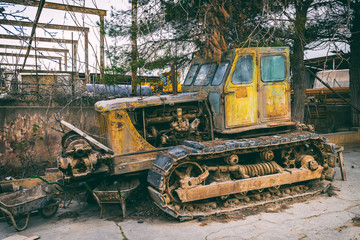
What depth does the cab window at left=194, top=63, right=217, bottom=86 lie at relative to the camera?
6486 mm

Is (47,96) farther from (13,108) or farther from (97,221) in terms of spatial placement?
(97,221)

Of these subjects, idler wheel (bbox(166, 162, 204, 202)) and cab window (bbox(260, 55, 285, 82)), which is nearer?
idler wheel (bbox(166, 162, 204, 202))

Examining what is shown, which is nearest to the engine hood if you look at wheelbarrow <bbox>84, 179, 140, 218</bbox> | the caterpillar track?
the caterpillar track

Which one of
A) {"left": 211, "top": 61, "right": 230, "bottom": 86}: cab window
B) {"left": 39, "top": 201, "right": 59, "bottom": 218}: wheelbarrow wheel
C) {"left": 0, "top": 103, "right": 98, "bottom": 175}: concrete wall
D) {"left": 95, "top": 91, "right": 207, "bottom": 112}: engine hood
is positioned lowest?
{"left": 39, "top": 201, "right": 59, "bottom": 218}: wheelbarrow wheel

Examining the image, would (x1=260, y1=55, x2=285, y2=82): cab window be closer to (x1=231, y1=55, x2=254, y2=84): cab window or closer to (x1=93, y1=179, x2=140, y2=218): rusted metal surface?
(x1=231, y1=55, x2=254, y2=84): cab window

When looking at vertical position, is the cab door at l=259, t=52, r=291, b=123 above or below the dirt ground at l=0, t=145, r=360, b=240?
above

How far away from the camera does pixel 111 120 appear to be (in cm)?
553

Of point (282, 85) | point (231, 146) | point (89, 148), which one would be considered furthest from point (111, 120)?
point (282, 85)

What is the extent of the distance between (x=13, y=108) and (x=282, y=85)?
6616 mm

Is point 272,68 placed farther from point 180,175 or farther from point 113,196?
point 113,196

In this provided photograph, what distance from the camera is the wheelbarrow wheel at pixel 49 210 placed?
5.53m

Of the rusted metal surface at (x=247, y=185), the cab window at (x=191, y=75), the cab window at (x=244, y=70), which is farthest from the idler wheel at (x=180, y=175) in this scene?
the cab window at (x=191, y=75)

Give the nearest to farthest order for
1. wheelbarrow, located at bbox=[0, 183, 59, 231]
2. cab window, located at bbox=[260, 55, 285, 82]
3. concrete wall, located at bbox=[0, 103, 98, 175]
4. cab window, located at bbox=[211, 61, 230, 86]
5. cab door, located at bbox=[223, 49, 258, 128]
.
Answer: wheelbarrow, located at bbox=[0, 183, 59, 231], cab door, located at bbox=[223, 49, 258, 128], cab window, located at bbox=[211, 61, 230, 86], cab window, located at bbox=[260, 55, 285, 82], concrete wall, located at bbox=[0, 103, 98, 175]

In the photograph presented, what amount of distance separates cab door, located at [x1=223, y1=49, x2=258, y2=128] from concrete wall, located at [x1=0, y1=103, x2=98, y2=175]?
13.7 feet
